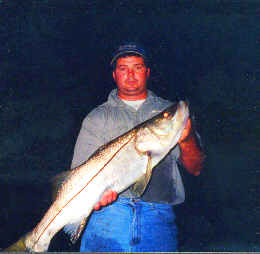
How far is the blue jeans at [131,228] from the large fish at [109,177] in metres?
0.19

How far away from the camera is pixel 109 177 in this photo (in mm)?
1877

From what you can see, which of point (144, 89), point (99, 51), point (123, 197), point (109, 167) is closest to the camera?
point (109, 167)

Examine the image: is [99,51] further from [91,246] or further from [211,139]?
[91,246]

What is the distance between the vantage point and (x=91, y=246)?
6.45ft

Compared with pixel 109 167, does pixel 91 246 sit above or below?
below

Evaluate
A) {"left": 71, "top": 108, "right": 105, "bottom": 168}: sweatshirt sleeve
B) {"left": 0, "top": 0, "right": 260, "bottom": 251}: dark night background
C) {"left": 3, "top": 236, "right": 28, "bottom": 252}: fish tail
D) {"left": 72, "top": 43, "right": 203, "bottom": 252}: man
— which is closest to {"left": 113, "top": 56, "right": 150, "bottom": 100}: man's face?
{"left": 72, "top": 43, "right": 203, "bottom": 252}: man

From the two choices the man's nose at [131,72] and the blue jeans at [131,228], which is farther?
the man's nose at [131,72]

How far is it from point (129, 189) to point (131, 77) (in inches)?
47.9

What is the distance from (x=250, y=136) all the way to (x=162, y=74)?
2.54 m

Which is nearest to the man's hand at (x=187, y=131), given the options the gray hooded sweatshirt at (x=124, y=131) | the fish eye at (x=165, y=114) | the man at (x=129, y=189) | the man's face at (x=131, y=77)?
the man at (x=129, y=189)

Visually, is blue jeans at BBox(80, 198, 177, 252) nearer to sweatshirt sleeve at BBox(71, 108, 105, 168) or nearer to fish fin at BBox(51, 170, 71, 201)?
fish fin at BBox(51, 170, 71, 201)

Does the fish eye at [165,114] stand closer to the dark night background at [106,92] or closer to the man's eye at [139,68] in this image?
the man's eye at [139,68]

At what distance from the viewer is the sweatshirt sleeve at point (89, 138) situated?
2.19m

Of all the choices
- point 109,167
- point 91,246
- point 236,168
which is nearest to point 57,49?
point 109,167
